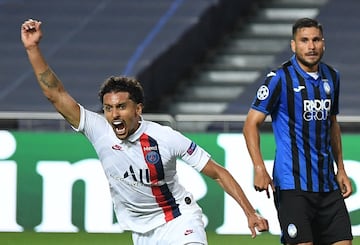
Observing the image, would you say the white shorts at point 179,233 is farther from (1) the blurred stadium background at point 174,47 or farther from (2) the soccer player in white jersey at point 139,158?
(1) the blurred stadium background at point 174,47

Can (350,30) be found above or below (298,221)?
above

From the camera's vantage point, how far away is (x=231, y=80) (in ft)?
49.1

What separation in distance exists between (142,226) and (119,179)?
28 cm

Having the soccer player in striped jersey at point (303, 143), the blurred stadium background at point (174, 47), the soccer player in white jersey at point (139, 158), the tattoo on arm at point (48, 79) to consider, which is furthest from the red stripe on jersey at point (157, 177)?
the blurred stadium background at point (174, 47)

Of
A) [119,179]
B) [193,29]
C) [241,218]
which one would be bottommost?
[241,218]

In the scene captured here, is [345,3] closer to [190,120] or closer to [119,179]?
[190,120]

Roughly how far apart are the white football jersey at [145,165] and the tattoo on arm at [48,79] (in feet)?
A: 0.70

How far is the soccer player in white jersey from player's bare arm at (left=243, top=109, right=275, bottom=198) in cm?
51

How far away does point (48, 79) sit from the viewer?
591cm

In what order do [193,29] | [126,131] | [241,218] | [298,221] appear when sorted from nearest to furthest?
[126,131] → [298,221] → [241,218] → [193,29]

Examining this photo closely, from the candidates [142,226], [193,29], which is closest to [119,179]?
[142,226]

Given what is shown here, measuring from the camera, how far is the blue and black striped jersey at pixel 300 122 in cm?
654

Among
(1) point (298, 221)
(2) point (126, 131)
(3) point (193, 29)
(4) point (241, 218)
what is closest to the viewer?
(2) point (126, 131)

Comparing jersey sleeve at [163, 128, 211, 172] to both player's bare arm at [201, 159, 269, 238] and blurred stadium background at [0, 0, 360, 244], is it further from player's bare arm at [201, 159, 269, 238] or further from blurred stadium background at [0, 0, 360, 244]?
blurred stadium background at [0, 0, 360, 244]
